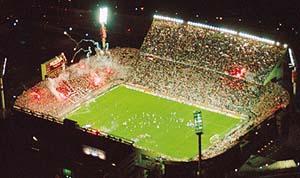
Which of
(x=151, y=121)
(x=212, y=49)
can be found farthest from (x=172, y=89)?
(x=212, y=49)

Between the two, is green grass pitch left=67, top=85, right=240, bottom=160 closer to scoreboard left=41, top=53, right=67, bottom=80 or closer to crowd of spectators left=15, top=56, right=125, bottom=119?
crowd of spectators left=15, top=56, right=125, bottom=119

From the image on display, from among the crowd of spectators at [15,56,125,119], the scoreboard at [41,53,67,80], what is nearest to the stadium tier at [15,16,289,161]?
the crowd of spectators at [15,56,125,119]

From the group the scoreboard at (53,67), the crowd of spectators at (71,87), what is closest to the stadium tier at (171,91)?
the crowd of spectators at (71,87)

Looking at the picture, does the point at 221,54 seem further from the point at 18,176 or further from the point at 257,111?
the point at 18,176

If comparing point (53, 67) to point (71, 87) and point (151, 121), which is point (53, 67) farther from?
point (151, 121)

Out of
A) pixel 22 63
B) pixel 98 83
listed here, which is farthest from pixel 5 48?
pixel 98 83

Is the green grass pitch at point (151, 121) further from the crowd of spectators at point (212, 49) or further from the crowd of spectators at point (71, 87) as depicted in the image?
the crowd of spectators at point (212, 49)
